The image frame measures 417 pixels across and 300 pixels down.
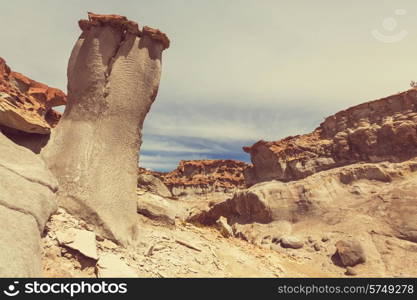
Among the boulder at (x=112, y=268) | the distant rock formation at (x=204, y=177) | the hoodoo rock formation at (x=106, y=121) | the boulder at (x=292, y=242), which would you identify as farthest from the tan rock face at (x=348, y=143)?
the distant rock formation at (x=204, y=177)

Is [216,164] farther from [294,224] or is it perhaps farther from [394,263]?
[394,263]

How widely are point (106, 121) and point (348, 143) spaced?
73.2 ft

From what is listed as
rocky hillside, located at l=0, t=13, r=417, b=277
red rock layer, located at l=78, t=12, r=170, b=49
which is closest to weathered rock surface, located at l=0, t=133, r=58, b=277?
rocky hillside, located at l=0, t=13, r=417, b=277

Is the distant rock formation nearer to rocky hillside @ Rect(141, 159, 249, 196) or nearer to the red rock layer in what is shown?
rocky hillside @ Rect(141, 159, 249, 196)

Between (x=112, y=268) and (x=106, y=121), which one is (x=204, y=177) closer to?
(x=106, y=121)

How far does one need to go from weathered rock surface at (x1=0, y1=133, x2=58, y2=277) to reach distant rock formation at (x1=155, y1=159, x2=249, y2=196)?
6653 cm

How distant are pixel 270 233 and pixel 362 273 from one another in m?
8.70

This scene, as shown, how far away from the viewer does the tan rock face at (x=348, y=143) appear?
22750mm

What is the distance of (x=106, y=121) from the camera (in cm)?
962

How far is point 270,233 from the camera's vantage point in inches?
897

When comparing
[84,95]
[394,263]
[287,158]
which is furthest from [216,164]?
[84,95]

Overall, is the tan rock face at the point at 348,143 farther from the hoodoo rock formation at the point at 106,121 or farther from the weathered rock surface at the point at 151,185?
the hoodoo rock formation at the point at 106,121

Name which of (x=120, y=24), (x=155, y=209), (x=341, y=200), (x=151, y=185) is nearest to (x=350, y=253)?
(x=341, y=200)

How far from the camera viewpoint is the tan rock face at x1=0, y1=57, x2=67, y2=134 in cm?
834
